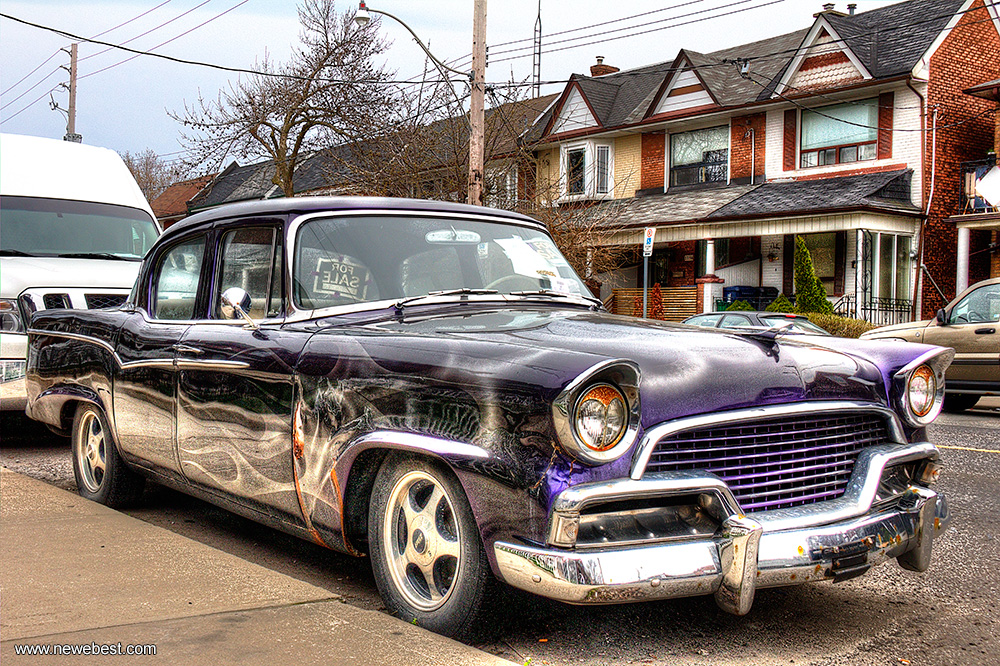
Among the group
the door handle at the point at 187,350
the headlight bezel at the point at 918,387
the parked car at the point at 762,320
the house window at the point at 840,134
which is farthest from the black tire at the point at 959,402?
the house window at the point at 840,134

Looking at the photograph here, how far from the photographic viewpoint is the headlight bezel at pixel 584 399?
2.92 m

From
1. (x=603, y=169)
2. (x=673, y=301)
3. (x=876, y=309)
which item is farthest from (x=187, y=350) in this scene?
(x=603, y=169)

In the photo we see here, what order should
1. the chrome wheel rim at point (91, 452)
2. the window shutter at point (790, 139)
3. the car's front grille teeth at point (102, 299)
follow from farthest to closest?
the window shutter at point (790, 139), the car's front grille teeth at point (102, 299), the chrome wheel rim at point (91, 452)

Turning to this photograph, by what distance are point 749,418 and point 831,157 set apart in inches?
905

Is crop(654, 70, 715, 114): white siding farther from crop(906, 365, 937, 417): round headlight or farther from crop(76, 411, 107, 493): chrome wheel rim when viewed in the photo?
crop(906, 365, 937, 417): round headlight

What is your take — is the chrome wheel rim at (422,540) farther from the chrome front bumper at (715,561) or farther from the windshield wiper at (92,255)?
the windshield wiper at (92,255)

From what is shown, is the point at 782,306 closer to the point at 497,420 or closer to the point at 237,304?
the point at 237,304

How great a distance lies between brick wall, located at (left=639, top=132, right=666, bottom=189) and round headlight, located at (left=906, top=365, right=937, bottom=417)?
25.2 meters

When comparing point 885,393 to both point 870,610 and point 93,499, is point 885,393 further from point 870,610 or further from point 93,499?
point 93,499

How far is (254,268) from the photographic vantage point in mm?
4598

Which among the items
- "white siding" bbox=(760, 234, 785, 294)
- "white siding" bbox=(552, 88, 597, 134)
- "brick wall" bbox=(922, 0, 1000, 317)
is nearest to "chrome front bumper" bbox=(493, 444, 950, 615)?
"brick wall" bbox=(922, 0, 1000, 317)

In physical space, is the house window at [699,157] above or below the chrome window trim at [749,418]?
above

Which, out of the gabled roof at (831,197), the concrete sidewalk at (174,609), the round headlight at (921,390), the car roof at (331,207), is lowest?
the concrete sidewalk at (174,609)

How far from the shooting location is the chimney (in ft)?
114
